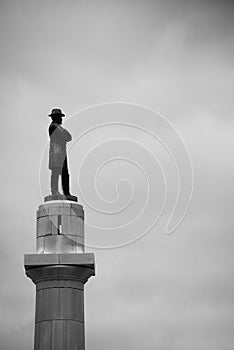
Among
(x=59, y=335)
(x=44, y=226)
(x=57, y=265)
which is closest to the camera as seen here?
(x=59, y=335)

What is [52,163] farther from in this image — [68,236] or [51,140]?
[68,236]

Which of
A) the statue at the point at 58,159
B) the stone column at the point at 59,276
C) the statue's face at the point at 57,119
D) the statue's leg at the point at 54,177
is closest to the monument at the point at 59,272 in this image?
the stone column at the point at 59,276

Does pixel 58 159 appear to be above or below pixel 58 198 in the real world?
above

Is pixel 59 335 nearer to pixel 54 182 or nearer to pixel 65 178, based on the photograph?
pixel 54 182

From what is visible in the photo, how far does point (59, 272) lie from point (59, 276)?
23cm

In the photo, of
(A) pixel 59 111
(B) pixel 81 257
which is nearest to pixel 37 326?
(B) pixel 81 257

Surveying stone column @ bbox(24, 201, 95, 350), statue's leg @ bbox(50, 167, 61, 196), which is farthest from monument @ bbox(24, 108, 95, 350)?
statue's leg @ bbox(50, 167, 61, 196)

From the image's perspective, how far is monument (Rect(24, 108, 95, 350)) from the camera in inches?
1318

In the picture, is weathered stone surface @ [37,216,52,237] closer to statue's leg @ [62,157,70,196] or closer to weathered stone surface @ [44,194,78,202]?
weathered stone surface @ [44,194,78,202]

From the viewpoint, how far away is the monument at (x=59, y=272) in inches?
1318

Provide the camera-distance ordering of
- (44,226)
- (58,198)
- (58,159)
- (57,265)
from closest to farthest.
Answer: (57,265) < (44,226) < (58,198) < (58,159)

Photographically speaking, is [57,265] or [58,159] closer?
[57,265]

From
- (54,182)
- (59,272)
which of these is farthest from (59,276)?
(54,182)

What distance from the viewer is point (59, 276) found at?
3403 centimetres
